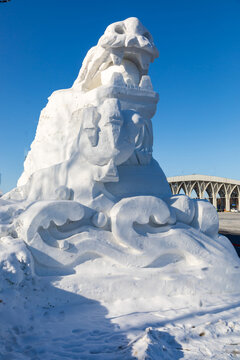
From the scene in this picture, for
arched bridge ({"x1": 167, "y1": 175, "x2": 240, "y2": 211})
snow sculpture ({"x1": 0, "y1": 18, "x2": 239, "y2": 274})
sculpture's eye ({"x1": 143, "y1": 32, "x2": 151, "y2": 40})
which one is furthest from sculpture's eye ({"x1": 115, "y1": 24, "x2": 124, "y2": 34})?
arched bridge ({"x1": 167, "y1": 175, "x2": 240, "y2": 211})

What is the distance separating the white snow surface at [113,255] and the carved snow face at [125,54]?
0.03 meters

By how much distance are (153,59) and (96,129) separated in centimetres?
195

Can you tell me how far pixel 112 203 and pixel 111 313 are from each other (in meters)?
1.24

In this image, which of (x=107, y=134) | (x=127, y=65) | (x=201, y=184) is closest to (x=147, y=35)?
(x=127, y=65)

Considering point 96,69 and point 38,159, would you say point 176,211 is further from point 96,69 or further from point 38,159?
point 96,69

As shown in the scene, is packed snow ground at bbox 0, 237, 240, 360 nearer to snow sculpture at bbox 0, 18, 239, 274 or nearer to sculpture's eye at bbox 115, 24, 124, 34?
snow sculpture at bbox 0, 18, 239, 274

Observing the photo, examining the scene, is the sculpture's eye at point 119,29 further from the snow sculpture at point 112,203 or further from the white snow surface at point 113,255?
the snow sculpture at point 112,203

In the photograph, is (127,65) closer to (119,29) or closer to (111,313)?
(119,29)

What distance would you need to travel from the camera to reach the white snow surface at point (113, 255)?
2.48 meters

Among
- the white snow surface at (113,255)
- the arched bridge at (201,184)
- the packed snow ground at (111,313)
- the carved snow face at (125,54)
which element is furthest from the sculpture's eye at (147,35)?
the arched bridge at (201,184)

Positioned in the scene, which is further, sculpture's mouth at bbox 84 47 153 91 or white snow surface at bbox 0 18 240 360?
sculpture's mouth at bbox 84 47 153 91

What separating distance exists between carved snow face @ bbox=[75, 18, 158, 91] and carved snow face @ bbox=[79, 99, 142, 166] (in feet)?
2.64

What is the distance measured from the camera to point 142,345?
2.26m

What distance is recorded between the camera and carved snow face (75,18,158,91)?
4.39 meters
